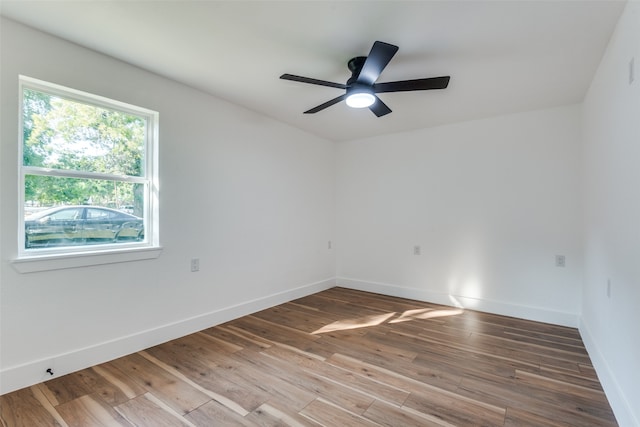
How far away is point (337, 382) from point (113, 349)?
1773 millimetres

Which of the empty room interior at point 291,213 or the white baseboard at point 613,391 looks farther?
the empty room interior at point 291,213

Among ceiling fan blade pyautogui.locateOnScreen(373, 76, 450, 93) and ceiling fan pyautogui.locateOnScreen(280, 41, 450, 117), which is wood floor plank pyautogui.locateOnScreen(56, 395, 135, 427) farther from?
ceiling fan blade pyautogui.locateOnScreen(373, 76, 450, 93)

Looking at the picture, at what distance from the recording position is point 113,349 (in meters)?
2.44

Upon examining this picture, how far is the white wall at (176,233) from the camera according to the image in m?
2.02

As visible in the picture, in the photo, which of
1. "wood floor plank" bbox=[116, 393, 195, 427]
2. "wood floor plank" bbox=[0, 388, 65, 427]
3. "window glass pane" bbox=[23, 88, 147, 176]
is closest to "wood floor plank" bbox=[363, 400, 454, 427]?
"wood floor plank" bbox=[116, 393, 195, 427]

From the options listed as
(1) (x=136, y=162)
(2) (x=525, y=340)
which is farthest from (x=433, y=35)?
(2) (x=525, y=340)

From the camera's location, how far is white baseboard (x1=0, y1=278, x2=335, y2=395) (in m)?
2.01

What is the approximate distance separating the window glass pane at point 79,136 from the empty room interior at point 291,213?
0.02m

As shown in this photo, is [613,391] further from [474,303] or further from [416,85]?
[416,85]

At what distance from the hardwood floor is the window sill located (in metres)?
0.77

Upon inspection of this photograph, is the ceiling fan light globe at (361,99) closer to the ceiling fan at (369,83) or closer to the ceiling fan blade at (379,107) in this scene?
the ceiling fan at (369,83)

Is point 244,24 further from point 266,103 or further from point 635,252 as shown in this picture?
point 635,252

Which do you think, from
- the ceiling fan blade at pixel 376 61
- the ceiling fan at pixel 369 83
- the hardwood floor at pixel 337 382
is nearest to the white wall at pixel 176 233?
the hardwood floor at pixel 337 382

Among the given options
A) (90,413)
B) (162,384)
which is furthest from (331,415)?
(90,413)
